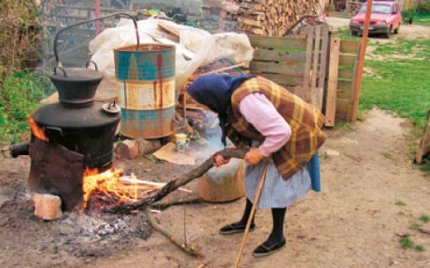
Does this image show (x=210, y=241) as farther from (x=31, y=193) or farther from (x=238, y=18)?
(x=238, y=18)

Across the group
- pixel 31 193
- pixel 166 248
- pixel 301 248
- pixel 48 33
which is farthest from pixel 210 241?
pixel 48 33

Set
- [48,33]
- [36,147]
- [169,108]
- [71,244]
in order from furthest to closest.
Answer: [48,33]
[169,108]
[36,147]
[71,244]

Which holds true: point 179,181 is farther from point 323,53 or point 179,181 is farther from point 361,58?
point 361,58

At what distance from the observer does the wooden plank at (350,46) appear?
25.2ft

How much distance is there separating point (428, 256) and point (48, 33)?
7424 millimetres

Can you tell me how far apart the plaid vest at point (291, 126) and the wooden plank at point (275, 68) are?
13.7 ft

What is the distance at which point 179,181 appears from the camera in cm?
419

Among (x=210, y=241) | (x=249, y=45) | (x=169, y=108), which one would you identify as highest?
(x=249, y=45)

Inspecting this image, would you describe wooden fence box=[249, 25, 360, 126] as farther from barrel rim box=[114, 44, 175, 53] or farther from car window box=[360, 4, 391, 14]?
car window box=[360, 4, 391, 14]

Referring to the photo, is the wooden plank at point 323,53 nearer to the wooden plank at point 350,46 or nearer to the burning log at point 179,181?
the wooden plank at point 350,46

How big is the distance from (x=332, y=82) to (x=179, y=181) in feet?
14.1

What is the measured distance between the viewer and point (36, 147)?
4293mm

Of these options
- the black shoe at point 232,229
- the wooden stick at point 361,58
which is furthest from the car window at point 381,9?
the black shoe at point 232,229

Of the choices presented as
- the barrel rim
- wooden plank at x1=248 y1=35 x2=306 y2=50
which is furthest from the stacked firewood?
the barrel rim
